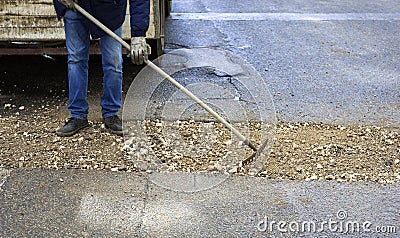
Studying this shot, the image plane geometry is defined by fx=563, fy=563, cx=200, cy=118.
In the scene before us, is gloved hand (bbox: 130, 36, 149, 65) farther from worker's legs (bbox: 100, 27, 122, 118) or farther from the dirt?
the dirt

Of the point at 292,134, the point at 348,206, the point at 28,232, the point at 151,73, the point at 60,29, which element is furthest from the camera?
the point at 151,73

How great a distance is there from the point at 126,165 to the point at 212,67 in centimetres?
265

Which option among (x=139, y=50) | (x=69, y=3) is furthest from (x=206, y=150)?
(x=69, y=3)

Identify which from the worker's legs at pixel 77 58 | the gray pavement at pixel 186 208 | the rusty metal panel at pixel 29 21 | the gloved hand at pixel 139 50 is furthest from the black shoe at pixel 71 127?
the rusty metal panel at pixel 29 21

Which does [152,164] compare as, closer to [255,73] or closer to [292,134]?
[292,134]

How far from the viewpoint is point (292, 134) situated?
4680 millimetres

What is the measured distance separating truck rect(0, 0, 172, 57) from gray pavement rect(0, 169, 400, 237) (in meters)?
1.56

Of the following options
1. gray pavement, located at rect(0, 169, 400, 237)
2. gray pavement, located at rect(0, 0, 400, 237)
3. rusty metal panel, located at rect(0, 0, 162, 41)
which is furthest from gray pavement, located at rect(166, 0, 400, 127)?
rusty metal panel, located at rect(0, 0, 162, 41)

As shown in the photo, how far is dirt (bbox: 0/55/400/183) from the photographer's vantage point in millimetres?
4062

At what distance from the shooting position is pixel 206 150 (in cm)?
432

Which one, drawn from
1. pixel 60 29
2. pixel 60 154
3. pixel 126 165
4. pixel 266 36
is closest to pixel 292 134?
pixel 126 165

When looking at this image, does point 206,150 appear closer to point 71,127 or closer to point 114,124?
point 114,124

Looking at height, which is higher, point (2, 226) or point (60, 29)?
point (60, 29)

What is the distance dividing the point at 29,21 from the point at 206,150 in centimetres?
204
